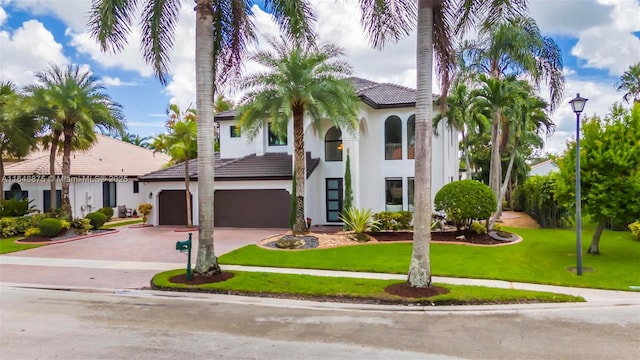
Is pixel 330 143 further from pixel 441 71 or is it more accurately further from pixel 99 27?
pixel 99 27

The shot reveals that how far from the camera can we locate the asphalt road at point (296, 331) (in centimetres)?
623

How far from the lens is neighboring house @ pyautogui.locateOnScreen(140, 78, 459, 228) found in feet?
69.2

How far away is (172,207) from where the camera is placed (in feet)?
78.1

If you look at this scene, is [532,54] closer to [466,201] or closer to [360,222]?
[466,201]

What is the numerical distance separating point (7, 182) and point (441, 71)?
1112 inches

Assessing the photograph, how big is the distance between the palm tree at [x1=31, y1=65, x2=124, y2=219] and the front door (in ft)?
37.1

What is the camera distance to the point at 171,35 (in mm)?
12266

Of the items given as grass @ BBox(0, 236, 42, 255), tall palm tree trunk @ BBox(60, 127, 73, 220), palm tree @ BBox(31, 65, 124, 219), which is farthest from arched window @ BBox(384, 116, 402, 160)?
grass @ BBox(0, 236, 42, 255)

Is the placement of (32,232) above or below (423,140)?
below

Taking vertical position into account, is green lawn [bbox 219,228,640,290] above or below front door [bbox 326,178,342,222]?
below

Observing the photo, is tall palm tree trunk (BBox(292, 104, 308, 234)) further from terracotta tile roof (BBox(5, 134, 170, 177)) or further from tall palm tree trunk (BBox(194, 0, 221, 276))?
terracotta tile roof (BBox(5, 134, 170, 177))

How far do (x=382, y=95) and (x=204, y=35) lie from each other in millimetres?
13823

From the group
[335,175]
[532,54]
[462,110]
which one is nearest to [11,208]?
[335,175]

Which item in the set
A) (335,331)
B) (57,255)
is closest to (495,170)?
(335,331)
